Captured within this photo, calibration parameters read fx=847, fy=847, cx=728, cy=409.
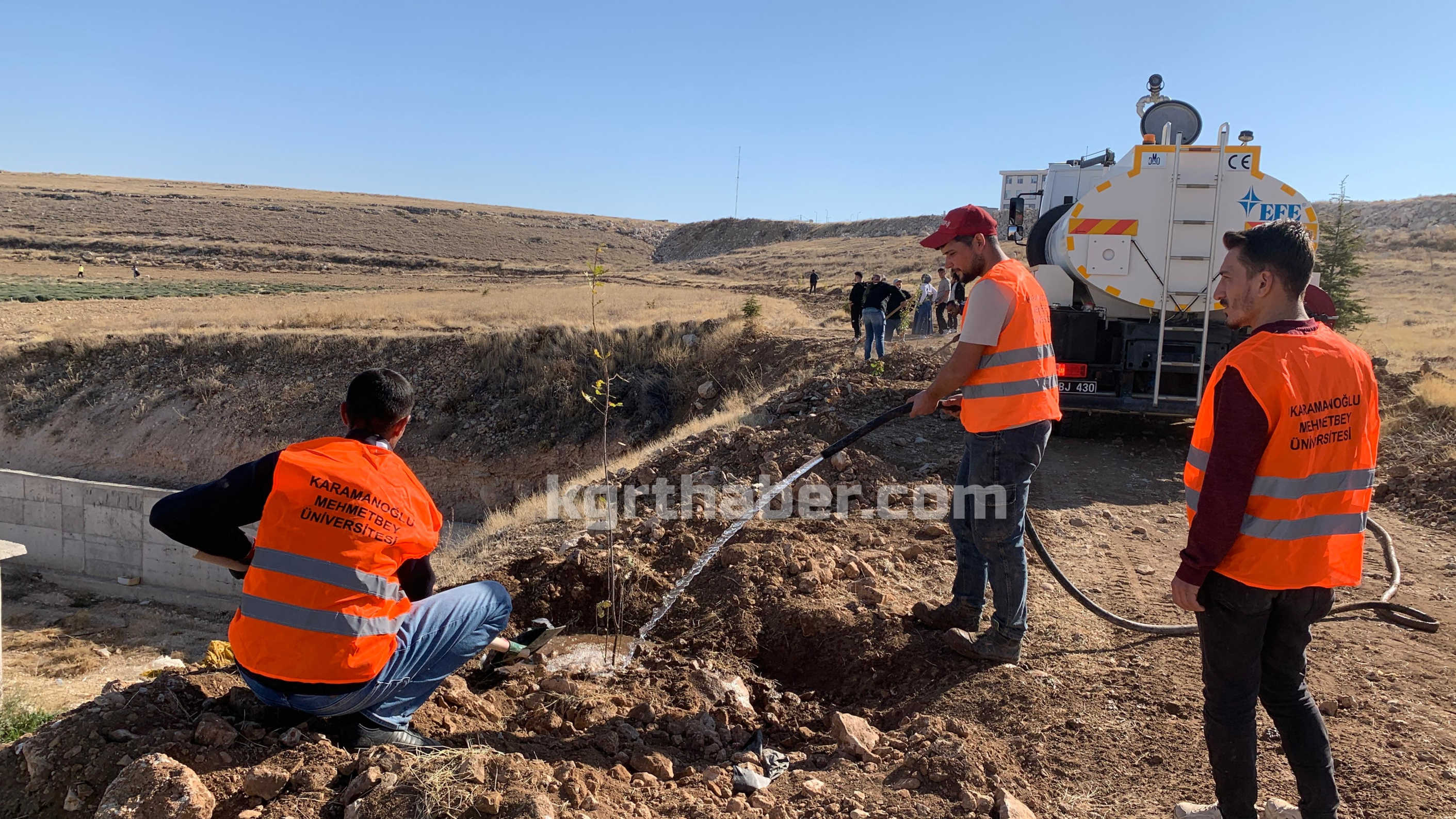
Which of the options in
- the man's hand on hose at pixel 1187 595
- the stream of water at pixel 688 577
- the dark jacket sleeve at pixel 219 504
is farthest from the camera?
the stream of water at pixel 688 577

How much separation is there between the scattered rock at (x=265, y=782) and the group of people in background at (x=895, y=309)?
9.75m

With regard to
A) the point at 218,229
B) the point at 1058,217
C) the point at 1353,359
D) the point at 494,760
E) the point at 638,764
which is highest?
the point at 218,229

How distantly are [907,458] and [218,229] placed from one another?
74.8m

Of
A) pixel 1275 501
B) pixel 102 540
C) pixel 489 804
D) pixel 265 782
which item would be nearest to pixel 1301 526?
pixel 1275 501

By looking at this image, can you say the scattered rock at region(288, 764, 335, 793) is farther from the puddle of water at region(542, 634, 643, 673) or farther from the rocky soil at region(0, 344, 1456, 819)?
the puddle of water at region(542, 634, 643, 673)

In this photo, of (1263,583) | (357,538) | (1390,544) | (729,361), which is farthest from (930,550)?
(729,361)

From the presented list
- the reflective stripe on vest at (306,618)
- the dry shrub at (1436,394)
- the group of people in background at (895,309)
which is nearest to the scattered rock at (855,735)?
the reflective stripe on vest at (306,618)

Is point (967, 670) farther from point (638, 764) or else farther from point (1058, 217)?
point (1058, 217)

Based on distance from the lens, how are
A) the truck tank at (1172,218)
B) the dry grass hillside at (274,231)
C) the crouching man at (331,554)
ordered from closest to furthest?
1. the crouching man at (331,554)
2. the truck tank at (1172,218)
3. the dry grass hillside at (274,231)

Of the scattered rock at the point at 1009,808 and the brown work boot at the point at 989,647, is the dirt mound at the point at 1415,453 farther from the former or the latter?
the scattered rock at the point at 1009,808

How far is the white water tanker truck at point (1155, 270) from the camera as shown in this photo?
24.9ft

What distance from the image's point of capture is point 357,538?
8.84ft

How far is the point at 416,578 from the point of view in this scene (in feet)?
10.2

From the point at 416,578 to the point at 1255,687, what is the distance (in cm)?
276
